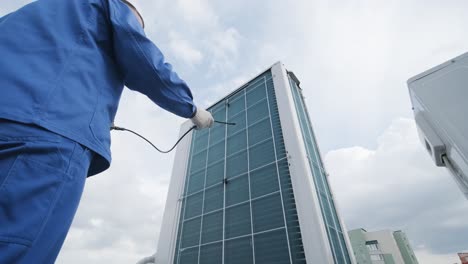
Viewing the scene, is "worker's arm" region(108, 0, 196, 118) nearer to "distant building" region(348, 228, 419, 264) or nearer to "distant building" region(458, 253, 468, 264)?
"distant building" region(458, 253, 468, 264)

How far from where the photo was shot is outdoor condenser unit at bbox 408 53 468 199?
165 cm

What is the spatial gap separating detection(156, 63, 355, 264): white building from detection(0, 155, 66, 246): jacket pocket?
3.32 metres

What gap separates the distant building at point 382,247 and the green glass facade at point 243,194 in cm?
3011

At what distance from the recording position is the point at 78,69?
1.05 metres

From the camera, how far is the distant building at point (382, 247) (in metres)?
28.9

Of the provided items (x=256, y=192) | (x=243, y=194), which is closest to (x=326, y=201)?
(x=256, y=192)

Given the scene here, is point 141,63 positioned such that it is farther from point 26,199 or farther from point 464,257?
point 464,257

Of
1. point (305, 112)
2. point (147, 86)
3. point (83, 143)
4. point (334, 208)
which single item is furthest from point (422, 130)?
point (305, 112)

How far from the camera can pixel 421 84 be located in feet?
6.61

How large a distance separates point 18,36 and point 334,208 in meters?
5.01

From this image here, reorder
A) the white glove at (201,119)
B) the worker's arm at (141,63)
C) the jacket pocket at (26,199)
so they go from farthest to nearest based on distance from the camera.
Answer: the white glove at (201,119)
the worker's arm at (141,63)
the jacket pocket at (26,199)

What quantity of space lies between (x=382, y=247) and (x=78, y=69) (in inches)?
1507

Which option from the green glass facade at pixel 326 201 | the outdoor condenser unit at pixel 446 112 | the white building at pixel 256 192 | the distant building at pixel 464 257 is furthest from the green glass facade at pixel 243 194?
the distant building at pixel 464 257

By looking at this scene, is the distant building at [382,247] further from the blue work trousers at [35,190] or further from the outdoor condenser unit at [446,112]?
the blue work trousers at [35,190]
